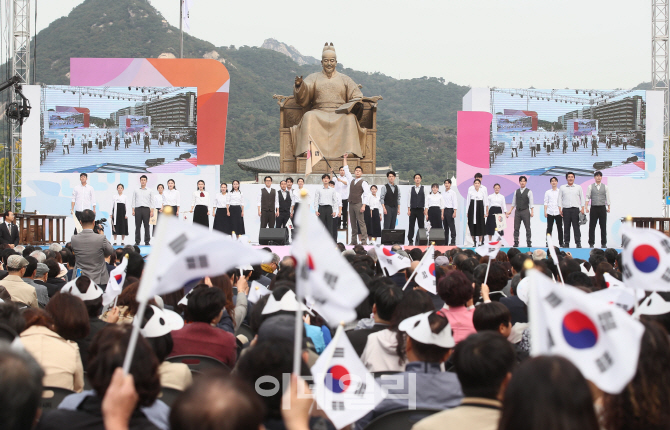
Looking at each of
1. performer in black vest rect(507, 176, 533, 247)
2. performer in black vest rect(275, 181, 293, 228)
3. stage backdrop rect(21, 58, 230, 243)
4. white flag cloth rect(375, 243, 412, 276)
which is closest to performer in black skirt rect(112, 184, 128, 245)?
stage backdrop rect(21, 58, 230, 243)

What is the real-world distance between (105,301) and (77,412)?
8.18 feet

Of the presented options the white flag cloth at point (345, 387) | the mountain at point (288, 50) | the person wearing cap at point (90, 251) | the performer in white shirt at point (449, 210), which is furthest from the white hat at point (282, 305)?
the mountain at point (288, 50)

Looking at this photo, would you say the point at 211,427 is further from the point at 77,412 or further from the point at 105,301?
the point at 105,301

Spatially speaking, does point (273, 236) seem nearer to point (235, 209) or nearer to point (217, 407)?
point (235, 209)

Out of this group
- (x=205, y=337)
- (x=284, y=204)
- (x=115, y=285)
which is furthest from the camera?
(x=284, y=204)

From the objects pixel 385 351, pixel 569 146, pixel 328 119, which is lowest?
pixel 385 351

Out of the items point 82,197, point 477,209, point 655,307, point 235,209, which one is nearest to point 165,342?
point 655,307

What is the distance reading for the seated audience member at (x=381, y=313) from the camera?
3621 mm

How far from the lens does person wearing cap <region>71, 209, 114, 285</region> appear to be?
674 centimetres

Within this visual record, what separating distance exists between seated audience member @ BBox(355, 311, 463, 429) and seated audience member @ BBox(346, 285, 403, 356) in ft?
2.25

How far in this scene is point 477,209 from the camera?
13078 millimetres

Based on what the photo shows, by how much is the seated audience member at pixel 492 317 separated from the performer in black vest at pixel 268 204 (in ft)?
32.3

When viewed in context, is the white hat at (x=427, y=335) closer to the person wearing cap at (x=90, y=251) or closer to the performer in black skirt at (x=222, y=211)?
the person wearing cap at (x=90, y=251)

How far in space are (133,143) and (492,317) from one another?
14439 mm
